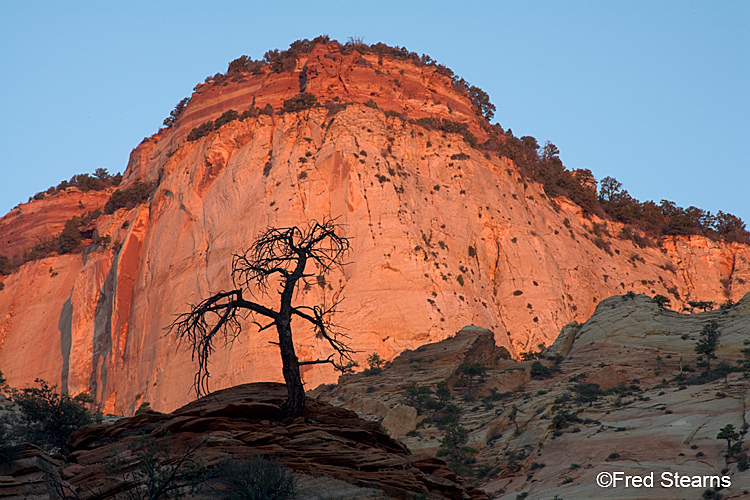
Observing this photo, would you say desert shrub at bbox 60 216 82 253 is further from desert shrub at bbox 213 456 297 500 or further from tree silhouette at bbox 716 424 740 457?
desert shrub at bbox 213 456 297 500

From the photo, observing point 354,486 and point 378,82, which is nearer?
point 354,486

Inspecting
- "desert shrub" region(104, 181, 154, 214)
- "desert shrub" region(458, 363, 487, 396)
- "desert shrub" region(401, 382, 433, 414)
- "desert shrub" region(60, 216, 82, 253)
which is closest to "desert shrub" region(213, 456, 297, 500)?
"desert shrub" region(401, 382, 433, 414)

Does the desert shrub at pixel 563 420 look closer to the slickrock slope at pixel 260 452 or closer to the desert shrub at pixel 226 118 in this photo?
the slickrock slope at pixel 260 452

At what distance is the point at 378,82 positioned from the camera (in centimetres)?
5262

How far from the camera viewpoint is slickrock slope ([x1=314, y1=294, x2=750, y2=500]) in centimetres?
1786

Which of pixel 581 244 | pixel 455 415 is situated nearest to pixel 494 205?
pixel 581 244

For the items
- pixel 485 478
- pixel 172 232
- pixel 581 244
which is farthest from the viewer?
pixel 581 244

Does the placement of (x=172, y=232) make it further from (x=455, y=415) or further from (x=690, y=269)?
(x=690, y=269)

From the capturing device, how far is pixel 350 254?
39.8 metres

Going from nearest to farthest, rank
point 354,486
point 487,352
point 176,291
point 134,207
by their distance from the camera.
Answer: point 354,486 → point 487,352 → point 176,291 → point 134,207

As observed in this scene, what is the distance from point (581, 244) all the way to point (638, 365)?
79.9ft

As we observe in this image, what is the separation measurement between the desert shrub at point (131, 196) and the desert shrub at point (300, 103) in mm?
13178

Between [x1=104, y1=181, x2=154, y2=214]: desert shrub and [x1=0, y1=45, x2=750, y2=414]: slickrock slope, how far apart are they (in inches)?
51.8

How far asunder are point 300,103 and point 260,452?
41528 millimetres
